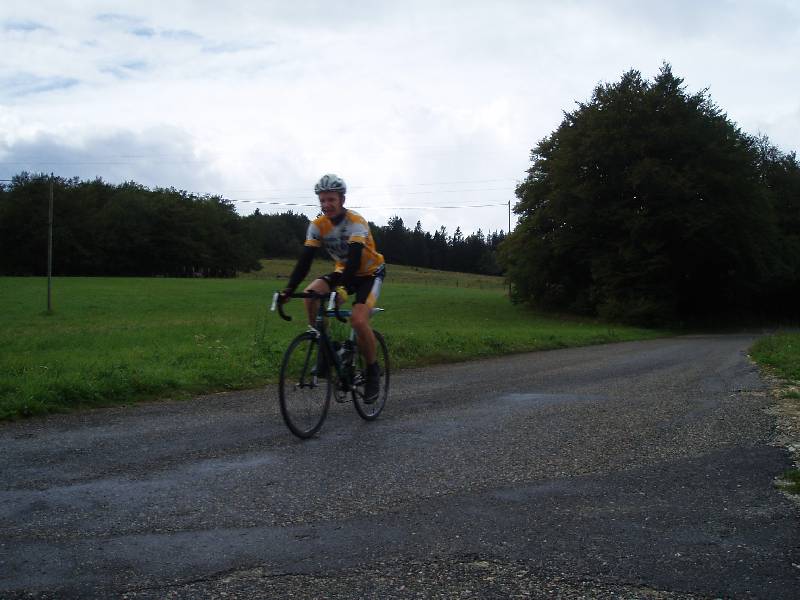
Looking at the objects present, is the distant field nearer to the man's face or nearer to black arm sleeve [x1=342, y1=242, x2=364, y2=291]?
the man's face

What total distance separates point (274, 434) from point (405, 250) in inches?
5592

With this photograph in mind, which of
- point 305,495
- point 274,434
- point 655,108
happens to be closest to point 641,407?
point 274,434

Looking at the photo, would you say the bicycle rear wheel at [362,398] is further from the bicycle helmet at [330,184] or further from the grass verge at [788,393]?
the grass verge at [788,393]

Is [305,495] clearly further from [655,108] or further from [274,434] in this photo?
[655,108]

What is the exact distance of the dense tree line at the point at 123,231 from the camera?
300 feet

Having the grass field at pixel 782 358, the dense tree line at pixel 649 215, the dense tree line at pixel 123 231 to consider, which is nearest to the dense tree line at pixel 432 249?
the dense tree line at pixel 123 231

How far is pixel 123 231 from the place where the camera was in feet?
331

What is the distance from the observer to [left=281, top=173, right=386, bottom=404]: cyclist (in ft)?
20.9

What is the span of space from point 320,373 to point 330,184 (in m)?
1.69

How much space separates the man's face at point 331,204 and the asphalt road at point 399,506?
1959mm

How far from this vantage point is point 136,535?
3.74 metres

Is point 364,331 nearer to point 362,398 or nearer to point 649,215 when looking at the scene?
point 362,398

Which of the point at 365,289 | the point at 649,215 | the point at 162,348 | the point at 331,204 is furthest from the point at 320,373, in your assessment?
the point at 649,215

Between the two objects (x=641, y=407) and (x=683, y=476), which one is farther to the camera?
(x=641, y=407)
